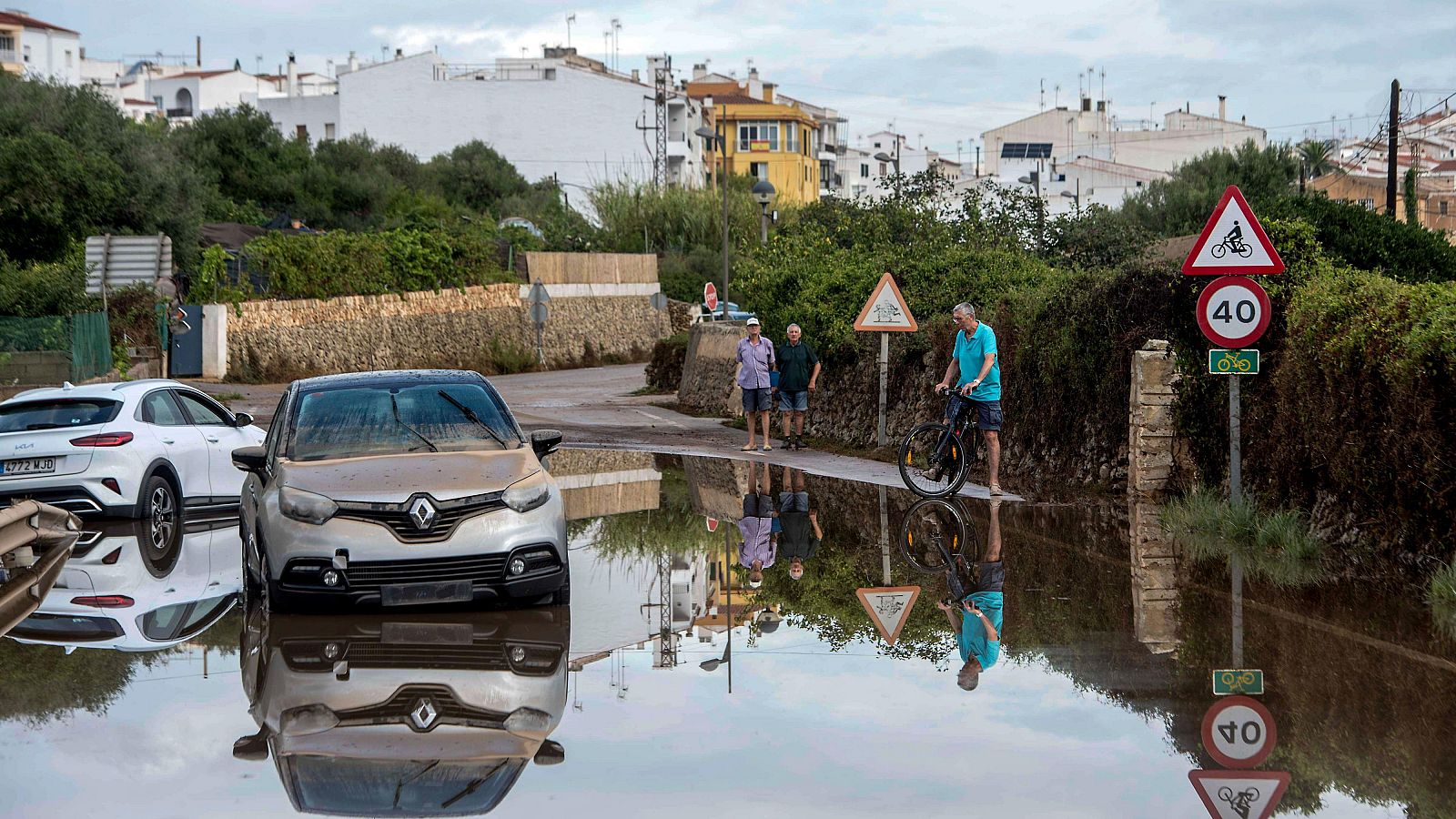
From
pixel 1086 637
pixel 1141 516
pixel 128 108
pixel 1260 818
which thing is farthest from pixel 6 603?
pixel 128 108

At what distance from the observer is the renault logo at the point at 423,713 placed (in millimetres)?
7059

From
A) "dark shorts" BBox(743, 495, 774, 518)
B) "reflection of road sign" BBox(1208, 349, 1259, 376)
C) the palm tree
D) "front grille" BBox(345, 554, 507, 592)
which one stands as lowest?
"dark shorts" BBox(743, 495, 774, 518)

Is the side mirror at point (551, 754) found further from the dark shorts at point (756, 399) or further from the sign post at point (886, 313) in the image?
the dark shorts at point (756, 399)

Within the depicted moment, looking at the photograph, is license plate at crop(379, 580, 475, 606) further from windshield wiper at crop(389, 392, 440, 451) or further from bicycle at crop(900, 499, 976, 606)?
bicycle at crop(900, 499, 976, 606)

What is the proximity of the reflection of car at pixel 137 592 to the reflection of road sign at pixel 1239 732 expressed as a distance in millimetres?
5760

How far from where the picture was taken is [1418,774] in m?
6.16

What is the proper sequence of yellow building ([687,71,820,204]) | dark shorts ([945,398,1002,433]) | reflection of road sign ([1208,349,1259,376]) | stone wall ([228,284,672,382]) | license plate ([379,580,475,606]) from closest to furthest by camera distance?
license plate ([379,580,475,606]) → reflection of road sign ([1208,349,1259,376]) → dark shorts ([945,398,1002,433]) → stone wall ([228,284,672,382]) → yellow building ([687,71,820,204])

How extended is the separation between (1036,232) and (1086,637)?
23712 mm

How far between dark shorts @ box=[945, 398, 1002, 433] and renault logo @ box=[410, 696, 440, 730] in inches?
392

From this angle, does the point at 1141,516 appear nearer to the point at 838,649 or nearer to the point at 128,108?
the point at 838,649

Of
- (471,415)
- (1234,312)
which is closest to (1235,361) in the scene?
(1234,312)

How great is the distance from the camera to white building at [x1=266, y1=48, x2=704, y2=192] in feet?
312

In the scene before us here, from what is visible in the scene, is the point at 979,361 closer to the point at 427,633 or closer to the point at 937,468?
the point at 937,468

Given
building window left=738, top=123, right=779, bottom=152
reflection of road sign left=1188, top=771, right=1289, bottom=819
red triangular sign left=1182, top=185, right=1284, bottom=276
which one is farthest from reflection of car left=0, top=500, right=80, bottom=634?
building window left=738, top=123, right=779, bottom=152
